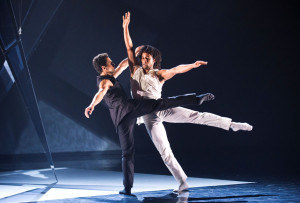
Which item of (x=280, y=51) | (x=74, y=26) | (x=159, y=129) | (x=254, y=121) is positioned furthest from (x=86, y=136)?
(x=159, y=129)

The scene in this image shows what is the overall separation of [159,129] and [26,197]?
1265 mm

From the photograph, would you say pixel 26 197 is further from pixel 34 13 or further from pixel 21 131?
pixel 21 131

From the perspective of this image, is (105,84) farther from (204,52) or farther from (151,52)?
(204,52)

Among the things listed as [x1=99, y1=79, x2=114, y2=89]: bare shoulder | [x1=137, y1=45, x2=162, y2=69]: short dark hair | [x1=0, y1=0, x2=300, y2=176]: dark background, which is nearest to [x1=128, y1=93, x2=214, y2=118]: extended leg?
[x1=99, y1=79, x2=114, y2=89]: bare shoulder

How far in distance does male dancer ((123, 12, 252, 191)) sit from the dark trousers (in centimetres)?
12

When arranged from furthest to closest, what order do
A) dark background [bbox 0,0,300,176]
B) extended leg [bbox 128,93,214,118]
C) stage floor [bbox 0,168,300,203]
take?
dark background [bbox 0,0,300,176] → extended leg [bbox 128,93,214,118] → stage floor [bbox 0,168,300,203]

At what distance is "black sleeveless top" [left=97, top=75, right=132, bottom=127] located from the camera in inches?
119

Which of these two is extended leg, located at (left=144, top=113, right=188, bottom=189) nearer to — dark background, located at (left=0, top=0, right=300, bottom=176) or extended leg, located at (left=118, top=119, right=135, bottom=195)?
extended leg, located at (left=118, top=119, right=135, bottom=195)

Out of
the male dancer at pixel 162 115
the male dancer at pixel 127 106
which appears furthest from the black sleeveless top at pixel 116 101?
the male dancer at pixel 162 115

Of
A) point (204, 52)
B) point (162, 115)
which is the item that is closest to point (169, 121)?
point (162, 115)

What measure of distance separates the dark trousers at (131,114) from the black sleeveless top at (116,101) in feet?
0.10

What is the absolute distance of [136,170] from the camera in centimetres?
473

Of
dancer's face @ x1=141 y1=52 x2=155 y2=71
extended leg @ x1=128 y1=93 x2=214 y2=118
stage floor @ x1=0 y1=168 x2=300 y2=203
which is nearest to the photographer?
stage floor @ x1=0 y1=168 x2=300 y2=203

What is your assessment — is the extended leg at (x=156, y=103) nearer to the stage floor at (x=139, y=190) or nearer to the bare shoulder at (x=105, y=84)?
the bare shoulder at (x=105, y=84)
